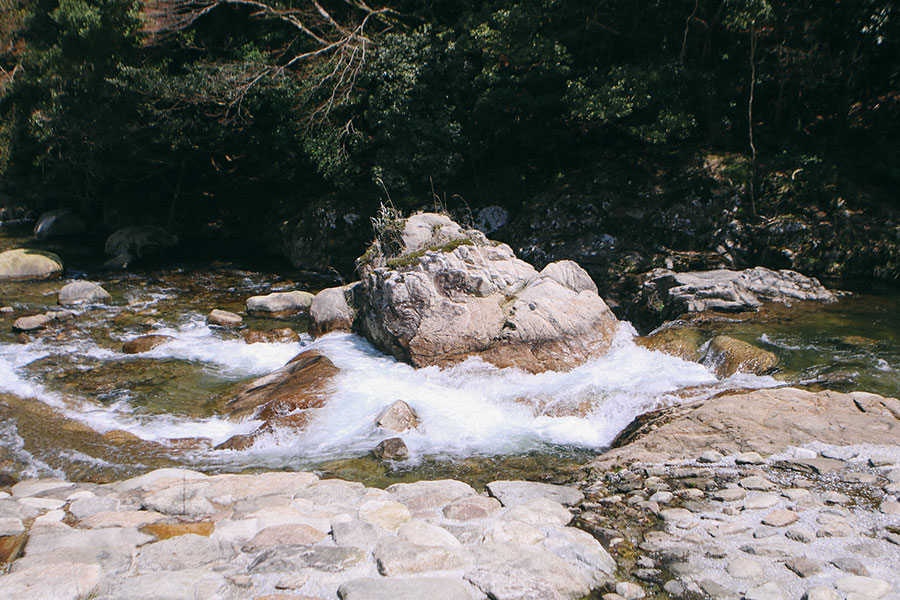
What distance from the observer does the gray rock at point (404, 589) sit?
3146 millimetres

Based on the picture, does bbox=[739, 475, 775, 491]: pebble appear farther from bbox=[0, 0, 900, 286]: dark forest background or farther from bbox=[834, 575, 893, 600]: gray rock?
bbox=[0, 0, 900, 286]: dark forest background

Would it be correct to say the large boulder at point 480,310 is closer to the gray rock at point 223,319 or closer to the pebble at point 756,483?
the gray rock at point 223,319

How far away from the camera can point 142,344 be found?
33.0ft

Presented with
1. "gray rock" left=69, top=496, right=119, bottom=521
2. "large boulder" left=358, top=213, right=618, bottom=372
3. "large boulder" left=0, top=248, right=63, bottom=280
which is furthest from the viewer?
"large boulder" left=0, top=248, right=63, bottom=280

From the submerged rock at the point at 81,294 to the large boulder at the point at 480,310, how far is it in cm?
644

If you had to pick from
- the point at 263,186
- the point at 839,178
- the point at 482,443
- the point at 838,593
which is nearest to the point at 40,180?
the point at 263,186

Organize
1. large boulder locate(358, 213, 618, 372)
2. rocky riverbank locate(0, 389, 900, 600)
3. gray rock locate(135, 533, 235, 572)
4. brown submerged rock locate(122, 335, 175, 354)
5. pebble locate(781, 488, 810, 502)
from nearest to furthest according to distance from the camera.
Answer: rocky riverbank locate(0, 389, 900, 600)
gray rock locate(135, 533, 235, 572)
pebble locate(781, 488, 810, 502)
large boulder locate(358, 213, 618, 372)
brown submerged rock locate(122, 335, 175, 354)

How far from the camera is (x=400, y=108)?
47.9ft

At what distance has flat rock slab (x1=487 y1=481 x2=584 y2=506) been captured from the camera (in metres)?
4.54

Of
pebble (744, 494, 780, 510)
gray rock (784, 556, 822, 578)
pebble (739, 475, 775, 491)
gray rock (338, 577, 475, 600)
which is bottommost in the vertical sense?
gray rock (338, 577, 475, 600)

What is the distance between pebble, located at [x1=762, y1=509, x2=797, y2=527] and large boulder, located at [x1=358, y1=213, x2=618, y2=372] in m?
4.43

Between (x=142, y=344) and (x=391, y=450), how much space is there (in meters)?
5.69

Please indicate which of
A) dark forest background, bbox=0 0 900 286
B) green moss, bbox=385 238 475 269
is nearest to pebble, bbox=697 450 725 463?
green moss, bbox=385 238 475 269

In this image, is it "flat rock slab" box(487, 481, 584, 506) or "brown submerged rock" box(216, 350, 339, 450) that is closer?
"flat rock slab" box(487, 481, 584, 506)
